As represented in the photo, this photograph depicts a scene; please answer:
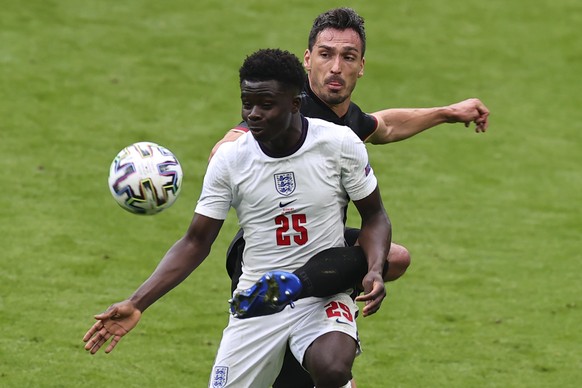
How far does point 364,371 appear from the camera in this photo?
10.3 meters

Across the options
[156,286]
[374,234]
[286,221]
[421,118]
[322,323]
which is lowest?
[322,323]

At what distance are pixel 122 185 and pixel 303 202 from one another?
123 centimetres

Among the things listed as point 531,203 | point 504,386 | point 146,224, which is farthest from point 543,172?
point 504,386

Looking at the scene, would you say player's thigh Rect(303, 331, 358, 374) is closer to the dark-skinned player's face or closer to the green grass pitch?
the dark-skinned player's face

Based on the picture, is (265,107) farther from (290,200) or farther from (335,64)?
(335,64)

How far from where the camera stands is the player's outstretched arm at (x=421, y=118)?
350 inches

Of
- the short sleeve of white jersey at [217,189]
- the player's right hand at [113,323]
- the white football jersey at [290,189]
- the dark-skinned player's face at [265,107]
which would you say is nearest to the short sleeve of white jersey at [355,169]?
the white football jersey at [290,189]

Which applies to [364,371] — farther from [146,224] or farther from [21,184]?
[21,184]

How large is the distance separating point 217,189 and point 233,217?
276 inches

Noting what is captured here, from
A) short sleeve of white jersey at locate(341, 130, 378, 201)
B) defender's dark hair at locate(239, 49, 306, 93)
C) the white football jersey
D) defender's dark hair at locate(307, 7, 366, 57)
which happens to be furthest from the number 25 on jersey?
defender's dark hair at locate(307, 7, 366, 57)

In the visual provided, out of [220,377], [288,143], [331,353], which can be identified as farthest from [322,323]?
[288,143]

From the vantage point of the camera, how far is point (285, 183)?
713cm

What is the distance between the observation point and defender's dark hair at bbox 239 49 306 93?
6.91 metres

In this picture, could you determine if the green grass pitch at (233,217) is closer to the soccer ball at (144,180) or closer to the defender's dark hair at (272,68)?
the soccer ball at (144,180)
